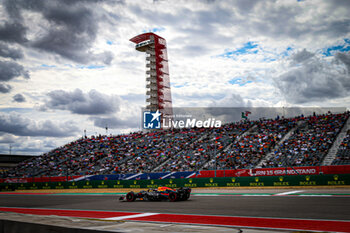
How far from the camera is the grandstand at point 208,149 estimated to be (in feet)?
110

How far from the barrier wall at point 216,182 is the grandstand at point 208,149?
361 cm

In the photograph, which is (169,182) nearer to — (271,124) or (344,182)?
(344,182)

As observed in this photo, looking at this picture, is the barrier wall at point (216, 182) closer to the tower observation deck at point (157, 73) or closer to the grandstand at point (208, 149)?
the grandstand at point (208, 149)

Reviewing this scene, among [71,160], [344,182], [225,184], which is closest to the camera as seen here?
[344,182]

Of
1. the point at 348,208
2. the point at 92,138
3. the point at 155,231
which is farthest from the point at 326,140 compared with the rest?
the point at 92,138

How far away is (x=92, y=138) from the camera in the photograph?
61.0 metres

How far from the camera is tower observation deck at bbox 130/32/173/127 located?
204ft

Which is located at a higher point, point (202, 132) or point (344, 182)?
point (202, 132)

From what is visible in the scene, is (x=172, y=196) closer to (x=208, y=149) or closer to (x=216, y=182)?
(x=216, y=182)

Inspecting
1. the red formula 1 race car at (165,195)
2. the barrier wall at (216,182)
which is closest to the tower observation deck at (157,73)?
the barrier wall at (216,182)

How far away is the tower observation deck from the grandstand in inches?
294

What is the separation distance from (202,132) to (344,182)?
2689 centimetres

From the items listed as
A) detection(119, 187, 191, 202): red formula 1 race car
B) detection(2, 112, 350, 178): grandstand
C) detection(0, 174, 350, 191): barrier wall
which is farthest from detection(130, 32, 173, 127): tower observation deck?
detection(119, 187, 191, 202): red formula 1 race car

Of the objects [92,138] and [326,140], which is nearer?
[326,140]
